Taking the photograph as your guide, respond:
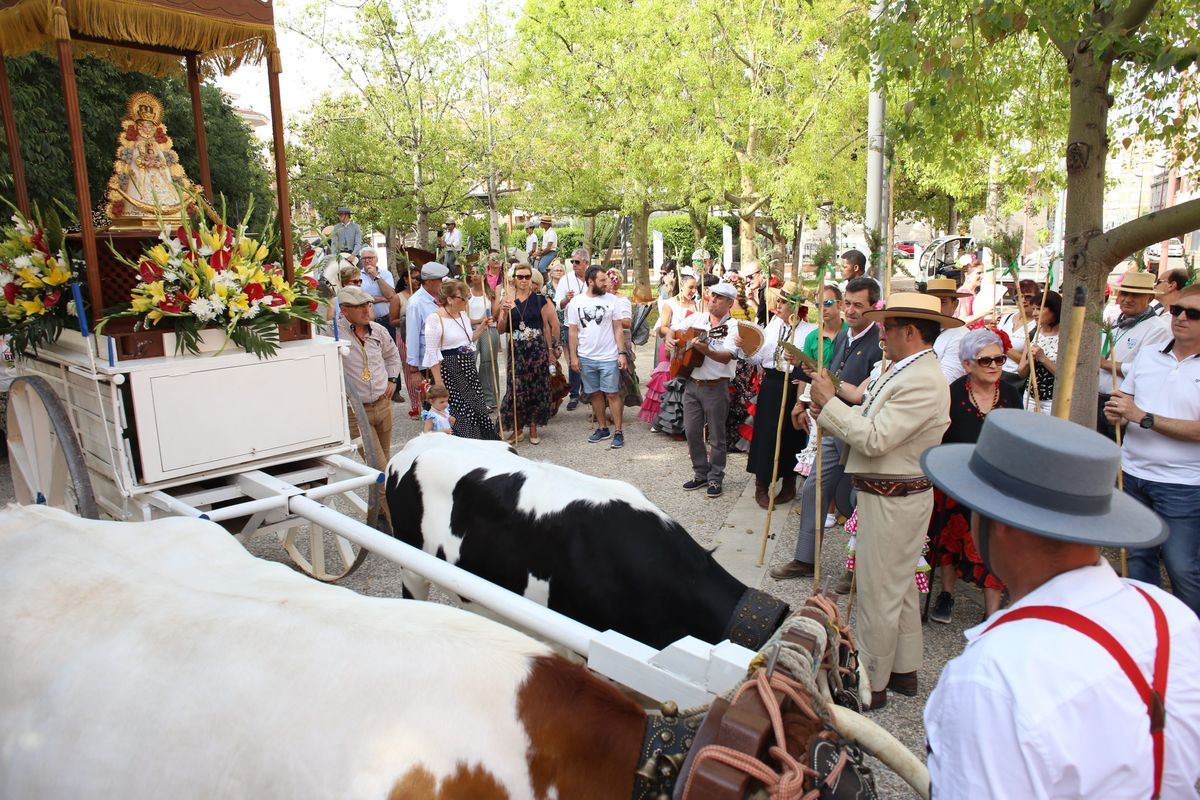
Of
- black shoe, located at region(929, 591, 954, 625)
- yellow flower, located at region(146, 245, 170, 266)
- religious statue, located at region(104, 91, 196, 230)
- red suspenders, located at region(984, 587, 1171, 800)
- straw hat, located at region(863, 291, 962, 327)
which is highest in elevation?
religious statue, located at region(104, 91, 196, 230)

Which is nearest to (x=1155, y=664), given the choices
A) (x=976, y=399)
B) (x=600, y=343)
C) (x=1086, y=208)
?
(x=976, y=399)

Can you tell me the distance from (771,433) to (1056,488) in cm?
491

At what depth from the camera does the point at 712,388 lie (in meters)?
6.84

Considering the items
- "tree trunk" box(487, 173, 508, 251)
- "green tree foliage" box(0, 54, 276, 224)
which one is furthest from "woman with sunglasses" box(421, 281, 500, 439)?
"tree trunk" box(487, 173, 508, 251)

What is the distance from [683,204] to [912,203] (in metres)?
15.0

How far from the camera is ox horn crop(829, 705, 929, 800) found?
1640 millimetres

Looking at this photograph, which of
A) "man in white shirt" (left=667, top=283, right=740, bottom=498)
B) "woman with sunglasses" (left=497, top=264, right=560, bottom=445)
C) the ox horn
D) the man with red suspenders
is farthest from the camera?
"woman with sunglasses" (left=497, top=264, right=560, bottom=445)

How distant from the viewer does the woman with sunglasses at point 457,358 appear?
23.6 ft

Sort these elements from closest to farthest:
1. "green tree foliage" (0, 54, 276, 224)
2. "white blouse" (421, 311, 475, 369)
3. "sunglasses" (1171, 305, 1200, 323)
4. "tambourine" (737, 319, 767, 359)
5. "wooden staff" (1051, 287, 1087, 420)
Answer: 1. "sunglasses" (1171, 305, 1200, 323)
2. "wooden staff" (1051, 287, 1087, 420)
3. "tambourine" (737, 319, 767, 359)
4. "white blouse" (421, 311, 475, 369)
5. "green tree foliage" (0, 54, 276, 224)

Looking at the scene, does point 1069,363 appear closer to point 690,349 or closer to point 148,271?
point 690,349

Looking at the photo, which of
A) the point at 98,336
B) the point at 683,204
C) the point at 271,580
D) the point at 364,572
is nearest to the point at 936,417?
the point at 271,580

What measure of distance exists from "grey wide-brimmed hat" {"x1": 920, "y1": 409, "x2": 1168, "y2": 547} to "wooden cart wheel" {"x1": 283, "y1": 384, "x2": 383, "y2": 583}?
359cm

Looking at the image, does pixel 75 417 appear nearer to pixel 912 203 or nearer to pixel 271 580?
pixel 271 580

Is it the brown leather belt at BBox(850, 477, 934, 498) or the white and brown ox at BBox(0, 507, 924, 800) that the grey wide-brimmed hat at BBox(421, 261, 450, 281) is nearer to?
the brown leather belt at BBox(850, 477, 934, 498)
